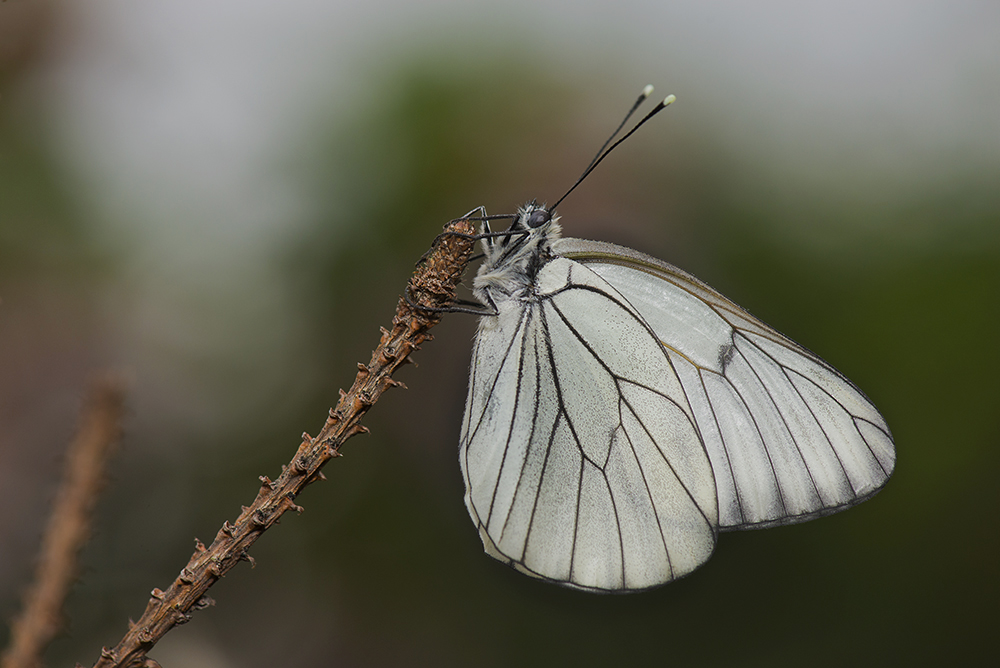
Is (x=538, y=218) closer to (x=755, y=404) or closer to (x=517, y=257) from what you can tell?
(x=517, y=257)

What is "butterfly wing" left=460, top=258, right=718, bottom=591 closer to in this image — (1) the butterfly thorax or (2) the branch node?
(1) the butterfly thorax

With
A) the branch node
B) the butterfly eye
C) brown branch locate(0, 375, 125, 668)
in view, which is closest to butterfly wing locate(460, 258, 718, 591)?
the butterfly eye

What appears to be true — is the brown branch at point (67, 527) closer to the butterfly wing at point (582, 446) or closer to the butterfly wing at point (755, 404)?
the butterfly wing at point (582, 446)

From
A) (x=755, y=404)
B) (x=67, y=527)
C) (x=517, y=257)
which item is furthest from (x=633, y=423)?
(x=67, y=527)

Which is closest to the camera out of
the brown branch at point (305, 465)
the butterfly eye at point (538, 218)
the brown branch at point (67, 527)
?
the brown branch at point (67, 527)

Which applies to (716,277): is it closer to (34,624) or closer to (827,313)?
(827,313)

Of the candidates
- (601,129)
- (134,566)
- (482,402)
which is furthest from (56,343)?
(601,129)

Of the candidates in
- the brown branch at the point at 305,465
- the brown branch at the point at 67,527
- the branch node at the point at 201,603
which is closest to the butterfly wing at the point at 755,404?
the brown branch at the point at 305,465
